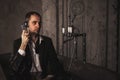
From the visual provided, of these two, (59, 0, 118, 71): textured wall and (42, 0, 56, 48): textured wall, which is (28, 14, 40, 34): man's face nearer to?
(59, 0, 118, 71): textured wall

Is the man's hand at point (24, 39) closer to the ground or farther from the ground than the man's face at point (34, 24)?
closer to the ground

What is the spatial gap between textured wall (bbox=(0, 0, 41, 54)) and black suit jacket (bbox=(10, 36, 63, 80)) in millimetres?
2170

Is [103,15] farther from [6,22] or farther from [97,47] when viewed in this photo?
[6,22]

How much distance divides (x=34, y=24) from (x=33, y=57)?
0.35 metres

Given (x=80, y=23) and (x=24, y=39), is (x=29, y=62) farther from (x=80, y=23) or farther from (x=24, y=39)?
(x=80, y=23)

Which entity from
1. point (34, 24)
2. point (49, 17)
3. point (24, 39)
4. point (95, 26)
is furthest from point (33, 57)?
point (49, 17)

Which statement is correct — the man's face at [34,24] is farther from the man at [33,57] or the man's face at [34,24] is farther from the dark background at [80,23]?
the dark background at [80,23]

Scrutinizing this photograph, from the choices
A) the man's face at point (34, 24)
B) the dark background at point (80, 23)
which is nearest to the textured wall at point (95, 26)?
the dark background at point (80, 23)

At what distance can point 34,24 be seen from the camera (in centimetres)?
253

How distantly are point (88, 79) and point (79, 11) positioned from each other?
2.13 meters

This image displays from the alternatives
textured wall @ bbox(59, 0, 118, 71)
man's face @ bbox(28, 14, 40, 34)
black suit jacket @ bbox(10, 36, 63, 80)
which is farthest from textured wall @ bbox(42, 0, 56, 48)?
man's face @ bbox(28, 14, 40, 34)

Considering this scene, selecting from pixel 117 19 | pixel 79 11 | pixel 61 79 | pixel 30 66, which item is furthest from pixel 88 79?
pixel 79 11

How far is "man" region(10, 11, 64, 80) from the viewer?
7.80 ft

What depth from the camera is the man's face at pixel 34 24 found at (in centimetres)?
251
